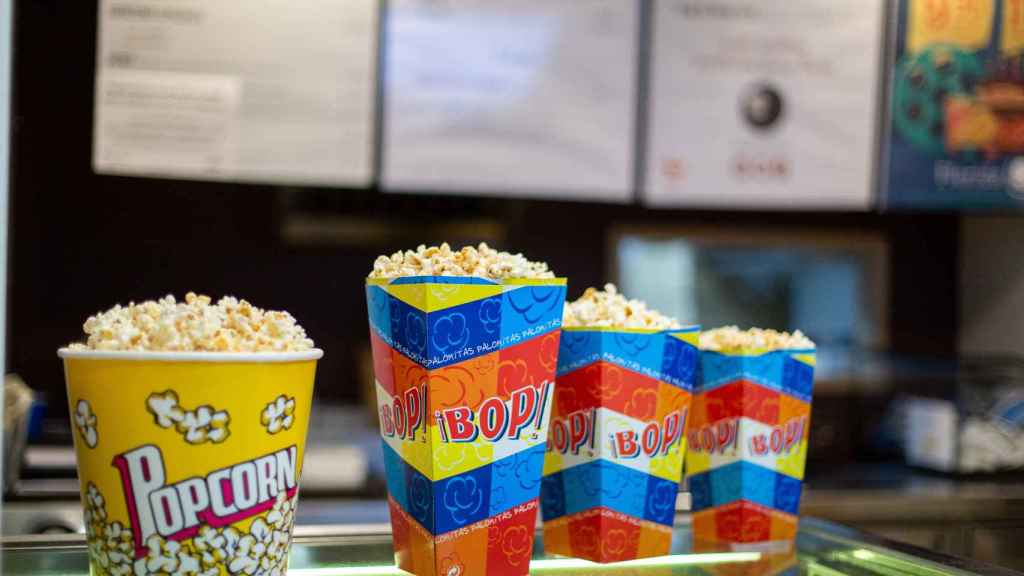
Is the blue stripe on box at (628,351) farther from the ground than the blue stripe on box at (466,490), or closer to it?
farther from the ground

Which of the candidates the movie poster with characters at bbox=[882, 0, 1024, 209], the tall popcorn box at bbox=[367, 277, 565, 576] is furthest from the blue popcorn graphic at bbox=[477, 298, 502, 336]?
the movie poster with characters at bbox=[882, 0, 1024, 209]

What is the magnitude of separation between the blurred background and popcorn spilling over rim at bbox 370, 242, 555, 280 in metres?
0.74

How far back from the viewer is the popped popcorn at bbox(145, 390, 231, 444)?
2.20 feet

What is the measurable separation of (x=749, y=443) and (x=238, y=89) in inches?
64.5

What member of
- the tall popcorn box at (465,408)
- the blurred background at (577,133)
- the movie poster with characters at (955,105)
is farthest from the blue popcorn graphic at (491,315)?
the movie poster with characters at (955,105)

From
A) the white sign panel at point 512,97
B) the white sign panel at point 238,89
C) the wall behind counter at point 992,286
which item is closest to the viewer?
the white sign panel at point 238,89

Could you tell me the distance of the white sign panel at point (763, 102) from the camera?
2.45m

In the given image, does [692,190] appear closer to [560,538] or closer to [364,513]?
[364,513]

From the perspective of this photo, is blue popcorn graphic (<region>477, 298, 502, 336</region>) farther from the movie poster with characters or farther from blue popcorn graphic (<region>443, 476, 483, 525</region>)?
the movie poster with characters

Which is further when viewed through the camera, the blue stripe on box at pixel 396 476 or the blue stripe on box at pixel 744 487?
the blue stripe on box at pixel 744 487

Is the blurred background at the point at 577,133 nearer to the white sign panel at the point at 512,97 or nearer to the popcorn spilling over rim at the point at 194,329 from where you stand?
the white sign panel at the point at 512,97

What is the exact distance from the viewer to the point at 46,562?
0.86 metres

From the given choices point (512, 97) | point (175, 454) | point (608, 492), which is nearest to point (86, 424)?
point (175, 454)

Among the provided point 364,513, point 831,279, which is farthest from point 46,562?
point 831,279
